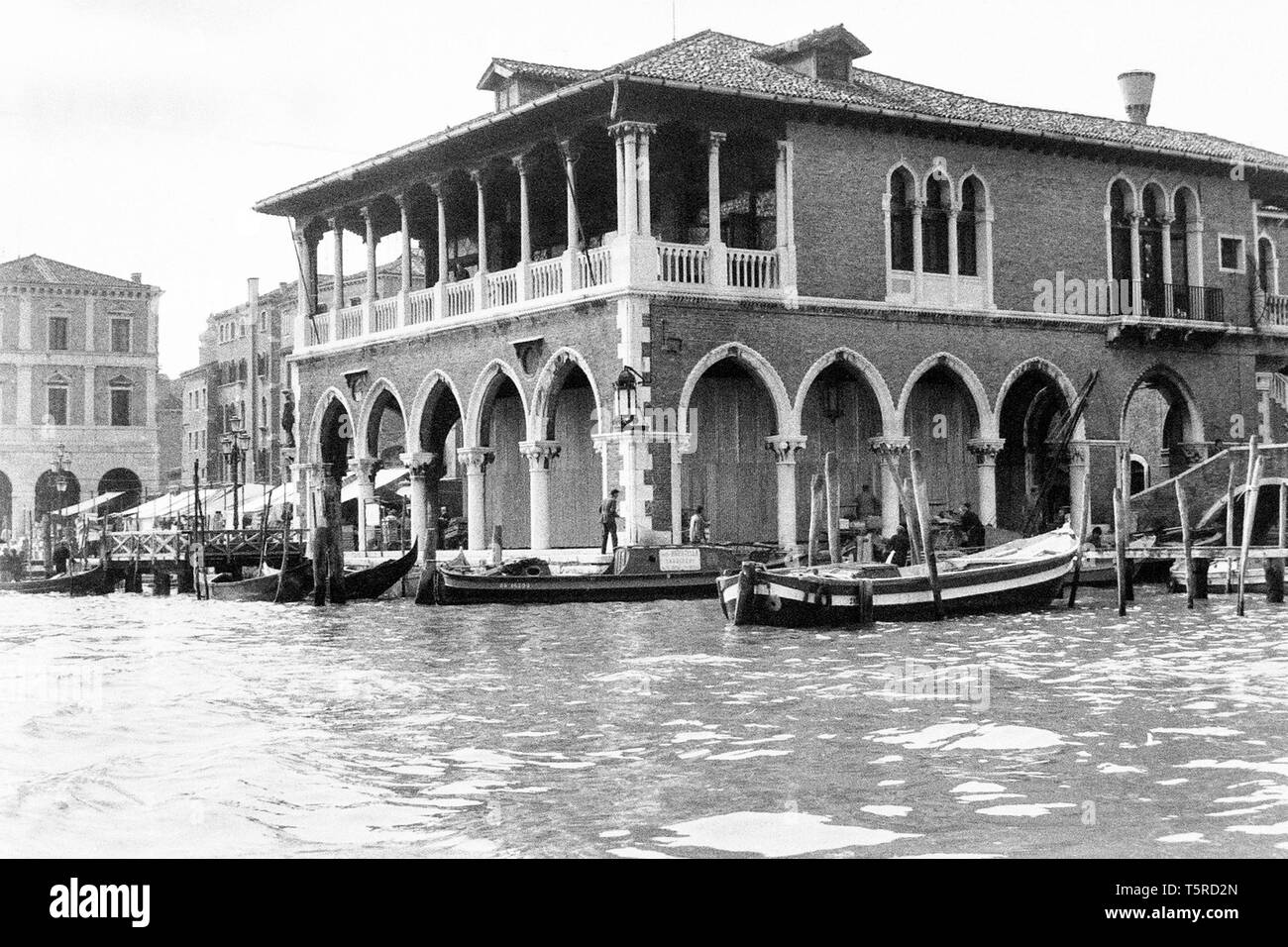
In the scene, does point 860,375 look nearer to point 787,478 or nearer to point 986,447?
point 787,478

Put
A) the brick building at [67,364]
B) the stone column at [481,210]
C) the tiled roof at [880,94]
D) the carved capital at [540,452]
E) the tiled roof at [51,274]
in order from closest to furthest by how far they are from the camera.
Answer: the tiled roof at [51,274] → the brick building at [67,364] → the tiled roof at [880,94] → the carved capital at [540,452] → the stone column at [481,210]

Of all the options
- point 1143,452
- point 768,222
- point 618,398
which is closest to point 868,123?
point 768,222

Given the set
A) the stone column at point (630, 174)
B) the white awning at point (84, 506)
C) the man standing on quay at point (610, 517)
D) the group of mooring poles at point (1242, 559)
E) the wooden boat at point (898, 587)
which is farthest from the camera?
the white awning at point (84, 506)

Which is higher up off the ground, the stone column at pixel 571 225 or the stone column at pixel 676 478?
the stone column at pixel 571 225

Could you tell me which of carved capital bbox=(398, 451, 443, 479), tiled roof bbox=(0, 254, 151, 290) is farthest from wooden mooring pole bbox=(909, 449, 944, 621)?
carved capital bbox=(398, 451, 443, 479)

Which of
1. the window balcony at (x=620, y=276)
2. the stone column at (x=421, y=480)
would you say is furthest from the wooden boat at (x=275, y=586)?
the window balcony at (x=620, y=276)

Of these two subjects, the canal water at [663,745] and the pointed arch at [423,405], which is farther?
the pointed arch at [423,405]

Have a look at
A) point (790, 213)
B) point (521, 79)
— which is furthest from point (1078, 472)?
point (521, 79)

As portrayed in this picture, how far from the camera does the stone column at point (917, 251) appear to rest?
72.9 feet

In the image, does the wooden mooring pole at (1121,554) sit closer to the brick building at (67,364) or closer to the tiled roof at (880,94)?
the tiled roof at (880,94)

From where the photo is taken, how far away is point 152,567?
2753cm

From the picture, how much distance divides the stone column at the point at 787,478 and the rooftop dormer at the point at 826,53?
17.7ft

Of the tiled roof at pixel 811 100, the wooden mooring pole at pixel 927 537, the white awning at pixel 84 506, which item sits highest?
the tiled roof at pixel 811 100
